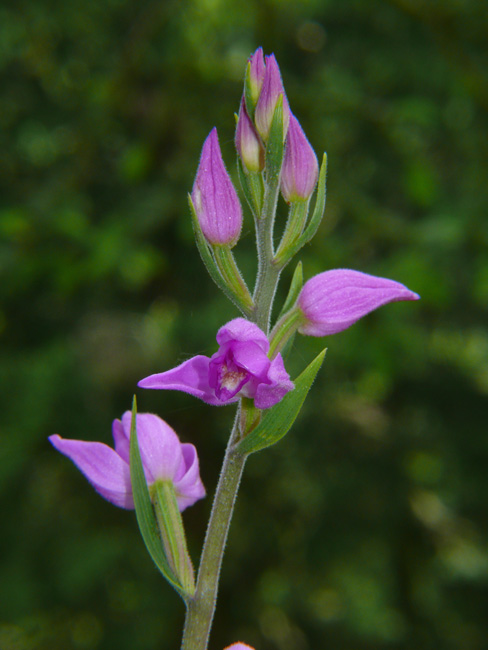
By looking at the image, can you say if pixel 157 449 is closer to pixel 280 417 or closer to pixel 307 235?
pixel 280 417

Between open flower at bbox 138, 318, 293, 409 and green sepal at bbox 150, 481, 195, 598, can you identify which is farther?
green sepal at bbox 150, 481, 195, 598

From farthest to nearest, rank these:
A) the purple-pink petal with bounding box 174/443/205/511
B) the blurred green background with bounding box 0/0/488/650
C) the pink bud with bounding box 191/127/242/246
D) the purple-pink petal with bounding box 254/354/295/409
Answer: the blurred green background with bounding box 0/0/488/650
the purple-pink petal with bounding box 174/443/205/511
the pink bud with bounding box 191/127/242/246
the purple-pink petal with bounding box 254/354/295/409

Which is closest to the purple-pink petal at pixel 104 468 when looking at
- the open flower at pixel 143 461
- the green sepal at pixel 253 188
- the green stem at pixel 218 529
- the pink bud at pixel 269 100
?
the open flower at pixel 143 461

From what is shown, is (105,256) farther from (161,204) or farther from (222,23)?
(222,23)

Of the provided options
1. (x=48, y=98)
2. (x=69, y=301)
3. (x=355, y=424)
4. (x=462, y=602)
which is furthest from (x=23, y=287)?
(x=462, y=602)

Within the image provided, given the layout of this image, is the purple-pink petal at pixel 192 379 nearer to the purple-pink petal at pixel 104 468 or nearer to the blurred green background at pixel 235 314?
the purple-pink petal at pixel 104 468

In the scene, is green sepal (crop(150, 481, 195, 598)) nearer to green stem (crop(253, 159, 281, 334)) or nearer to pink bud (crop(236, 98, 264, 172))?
green stem (crop(253, 159, 281, 334))

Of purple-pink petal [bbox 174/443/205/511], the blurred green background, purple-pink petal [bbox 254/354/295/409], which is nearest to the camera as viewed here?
purple-pink petal [bbox 254/354/295/409]

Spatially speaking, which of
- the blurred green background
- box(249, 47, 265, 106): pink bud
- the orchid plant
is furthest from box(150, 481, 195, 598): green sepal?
the blurred green background
